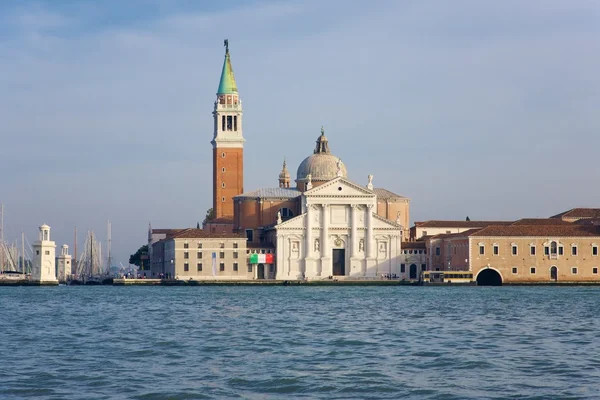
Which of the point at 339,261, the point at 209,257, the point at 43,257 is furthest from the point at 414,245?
the point at 43,257

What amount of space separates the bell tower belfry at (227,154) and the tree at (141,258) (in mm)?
10122

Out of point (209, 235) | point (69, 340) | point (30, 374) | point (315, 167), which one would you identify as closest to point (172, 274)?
point (209, 235)

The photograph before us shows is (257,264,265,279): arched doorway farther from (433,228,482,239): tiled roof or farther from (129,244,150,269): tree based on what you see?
(129,244,150,269): tree

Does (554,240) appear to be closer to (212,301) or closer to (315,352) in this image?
(212,301)

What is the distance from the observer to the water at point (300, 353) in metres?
18.8

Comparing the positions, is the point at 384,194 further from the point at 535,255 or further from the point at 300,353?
the point at 300,353

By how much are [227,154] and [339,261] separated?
16.3 meters

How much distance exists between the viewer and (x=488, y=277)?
245 feet

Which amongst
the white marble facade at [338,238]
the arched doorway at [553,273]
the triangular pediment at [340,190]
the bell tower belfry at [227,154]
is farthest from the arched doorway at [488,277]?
the bell tower belfry at [227,154]

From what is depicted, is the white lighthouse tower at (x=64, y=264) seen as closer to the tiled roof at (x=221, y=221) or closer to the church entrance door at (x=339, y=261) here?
the tiled roof at (x=221, y=221)

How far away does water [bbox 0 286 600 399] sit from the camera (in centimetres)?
1878

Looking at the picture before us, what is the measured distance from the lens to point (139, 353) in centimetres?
2380

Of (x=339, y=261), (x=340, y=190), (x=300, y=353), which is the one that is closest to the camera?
(x=300, y=353)

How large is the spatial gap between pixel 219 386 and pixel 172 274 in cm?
5830
